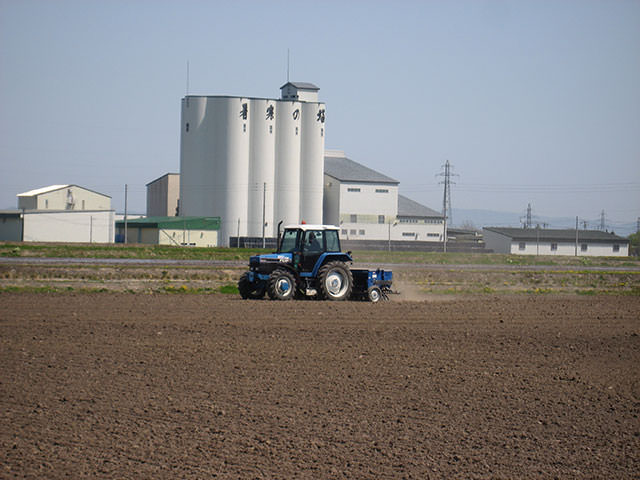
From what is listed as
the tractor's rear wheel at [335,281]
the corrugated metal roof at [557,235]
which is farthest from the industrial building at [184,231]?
the tractor's rear wheel at [335,281]

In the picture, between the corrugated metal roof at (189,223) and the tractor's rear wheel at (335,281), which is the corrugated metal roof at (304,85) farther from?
the tractor's rear wheel at (335,281)

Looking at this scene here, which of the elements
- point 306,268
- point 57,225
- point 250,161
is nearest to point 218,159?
point 250,161

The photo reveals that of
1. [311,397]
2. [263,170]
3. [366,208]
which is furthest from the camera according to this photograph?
[366,208]

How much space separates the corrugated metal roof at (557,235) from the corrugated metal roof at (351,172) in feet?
45.6

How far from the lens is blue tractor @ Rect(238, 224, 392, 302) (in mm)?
19859

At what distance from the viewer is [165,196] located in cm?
8306

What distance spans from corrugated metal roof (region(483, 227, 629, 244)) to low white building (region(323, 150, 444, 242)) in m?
7.71

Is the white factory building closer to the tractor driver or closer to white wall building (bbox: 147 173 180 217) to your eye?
white wall building (bbox: 147 173 180 217)

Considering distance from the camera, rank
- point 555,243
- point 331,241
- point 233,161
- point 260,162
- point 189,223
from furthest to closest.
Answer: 1. point 555,243
2. point 260,162
3. point 233,161
4. point 189,223
5. point 331,241

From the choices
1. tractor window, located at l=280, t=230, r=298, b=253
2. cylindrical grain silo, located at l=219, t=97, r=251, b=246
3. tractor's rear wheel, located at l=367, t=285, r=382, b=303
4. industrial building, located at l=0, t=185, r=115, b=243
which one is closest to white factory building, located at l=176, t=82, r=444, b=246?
cylindrical grain silo, located at l=219, t=97, r=251, b=246

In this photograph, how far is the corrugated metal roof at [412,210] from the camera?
82794 millimetres

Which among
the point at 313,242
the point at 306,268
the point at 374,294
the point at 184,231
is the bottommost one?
the point at 374,294

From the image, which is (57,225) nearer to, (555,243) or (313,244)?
(313,244)

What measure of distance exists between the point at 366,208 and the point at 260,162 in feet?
43.2
